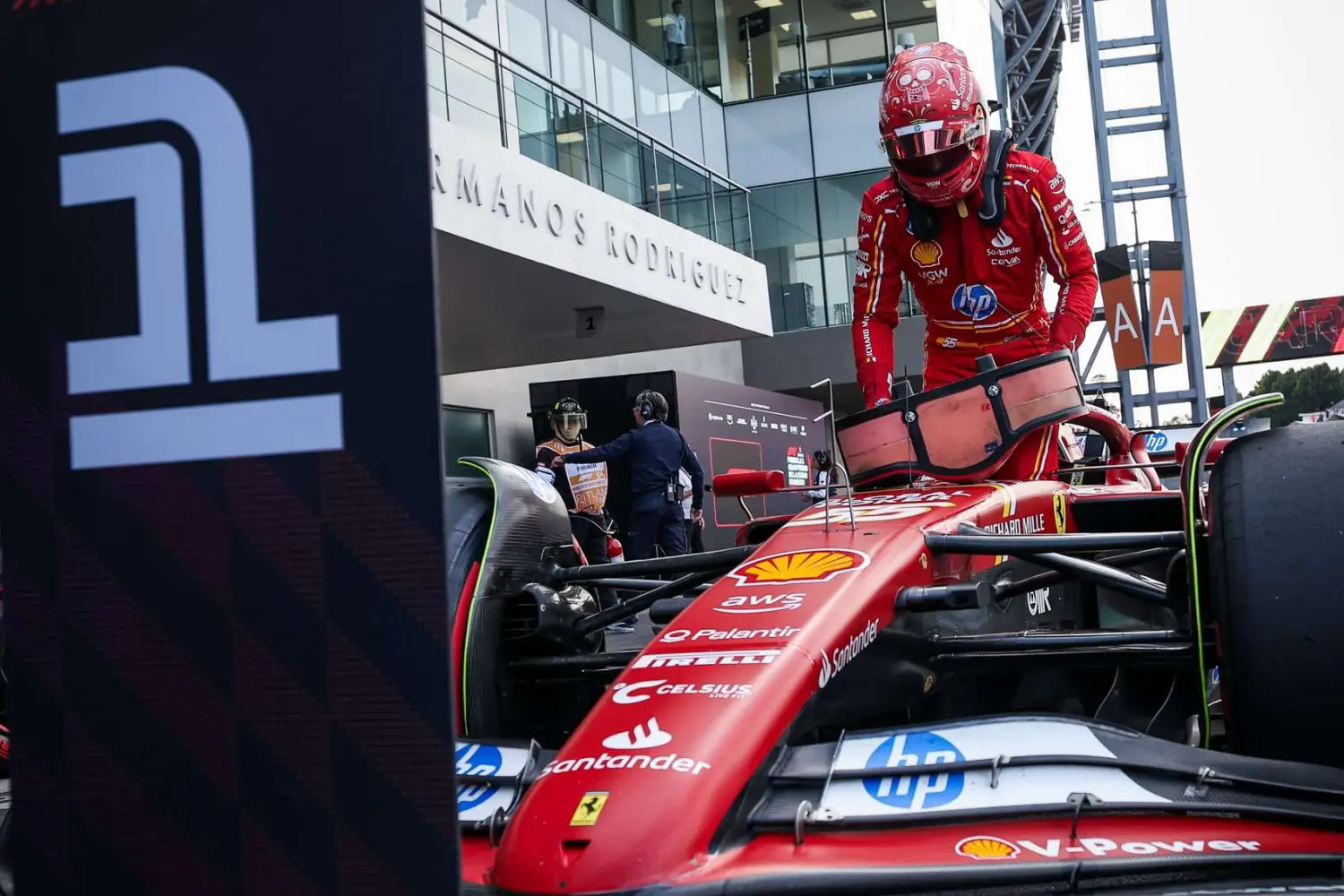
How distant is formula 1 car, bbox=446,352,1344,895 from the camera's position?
1.83m

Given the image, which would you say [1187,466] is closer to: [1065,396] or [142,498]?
[1065,396]

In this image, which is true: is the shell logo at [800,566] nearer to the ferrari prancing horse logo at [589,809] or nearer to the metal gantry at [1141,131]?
the ferrari prancing horse logo at [589,809]

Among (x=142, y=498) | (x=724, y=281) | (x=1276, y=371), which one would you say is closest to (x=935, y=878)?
(x=142, y=498)

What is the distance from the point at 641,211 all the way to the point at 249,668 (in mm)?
10866

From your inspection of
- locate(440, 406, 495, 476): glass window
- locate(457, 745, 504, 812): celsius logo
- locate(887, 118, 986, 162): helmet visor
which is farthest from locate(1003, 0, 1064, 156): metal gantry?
locate(457, 745, 504, 812): celsius logo

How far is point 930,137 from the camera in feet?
12.7

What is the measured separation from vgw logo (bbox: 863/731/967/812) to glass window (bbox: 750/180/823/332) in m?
16.0

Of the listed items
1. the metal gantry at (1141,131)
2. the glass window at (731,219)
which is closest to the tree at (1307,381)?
the metal gantry at (1141,131)

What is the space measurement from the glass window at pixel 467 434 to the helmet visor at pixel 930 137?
8.25 metres

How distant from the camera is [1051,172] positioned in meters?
4.25

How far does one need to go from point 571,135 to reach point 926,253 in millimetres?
7083

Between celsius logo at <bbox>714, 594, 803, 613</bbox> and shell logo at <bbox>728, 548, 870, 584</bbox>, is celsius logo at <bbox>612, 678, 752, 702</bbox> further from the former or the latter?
shell logo at <bbox>728, 548, 870, 584</bbox>

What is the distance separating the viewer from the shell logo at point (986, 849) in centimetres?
180

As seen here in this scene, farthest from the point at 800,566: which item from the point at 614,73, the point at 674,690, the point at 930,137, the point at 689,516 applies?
the point at 614,73
